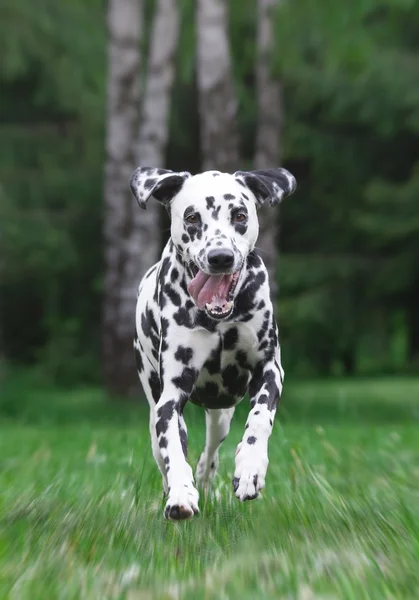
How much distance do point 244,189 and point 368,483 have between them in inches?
80.4

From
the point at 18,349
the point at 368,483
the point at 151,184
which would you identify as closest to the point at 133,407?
the point at 368,483

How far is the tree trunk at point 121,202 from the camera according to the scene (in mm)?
14742

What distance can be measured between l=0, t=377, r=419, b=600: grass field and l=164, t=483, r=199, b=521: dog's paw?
0.38ft

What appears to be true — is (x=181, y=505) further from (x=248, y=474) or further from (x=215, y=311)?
(x=215, y=311)

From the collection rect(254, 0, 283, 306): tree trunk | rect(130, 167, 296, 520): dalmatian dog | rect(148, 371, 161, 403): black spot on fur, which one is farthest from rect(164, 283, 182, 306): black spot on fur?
rect(254, 0, 283, 306): tree trunk

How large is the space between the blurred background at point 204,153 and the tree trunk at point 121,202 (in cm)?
2

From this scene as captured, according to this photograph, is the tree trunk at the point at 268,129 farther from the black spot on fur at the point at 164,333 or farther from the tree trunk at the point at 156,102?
the black spot on fur at the point at 164,333

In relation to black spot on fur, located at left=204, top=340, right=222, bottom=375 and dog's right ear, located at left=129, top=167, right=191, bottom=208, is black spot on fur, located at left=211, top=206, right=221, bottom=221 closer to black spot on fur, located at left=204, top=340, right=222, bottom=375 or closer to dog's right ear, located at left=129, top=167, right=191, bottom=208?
dog's right ear, located at left=129, top=167, right=191, bottom=208

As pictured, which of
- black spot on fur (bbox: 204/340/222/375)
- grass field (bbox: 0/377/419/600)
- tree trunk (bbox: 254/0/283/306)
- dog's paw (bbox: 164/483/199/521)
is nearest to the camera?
grass field (bbox: 0/377/419/600)

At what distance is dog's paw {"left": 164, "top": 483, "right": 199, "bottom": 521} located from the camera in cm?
451

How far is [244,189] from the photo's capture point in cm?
540

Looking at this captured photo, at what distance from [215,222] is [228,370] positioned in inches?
29.2

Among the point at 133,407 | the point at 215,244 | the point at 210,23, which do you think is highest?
the point at 210,23

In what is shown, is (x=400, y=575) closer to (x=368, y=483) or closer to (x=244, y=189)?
(x=244, y=189)
